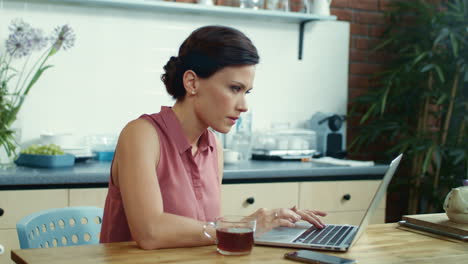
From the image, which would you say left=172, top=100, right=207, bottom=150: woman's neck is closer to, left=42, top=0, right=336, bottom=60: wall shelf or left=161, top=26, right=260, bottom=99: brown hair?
left=161, top=26, right=260, bottom=99: brown hair

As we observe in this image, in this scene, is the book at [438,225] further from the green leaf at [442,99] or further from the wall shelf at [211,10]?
the wall shelf at [211,10]

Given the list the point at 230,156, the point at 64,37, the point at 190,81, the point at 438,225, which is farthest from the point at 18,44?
the point at 438,225

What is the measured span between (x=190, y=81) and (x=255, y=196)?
1340 millimetres

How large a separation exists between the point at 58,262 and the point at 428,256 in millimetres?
818

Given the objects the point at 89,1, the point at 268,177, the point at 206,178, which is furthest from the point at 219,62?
the point at 89,1

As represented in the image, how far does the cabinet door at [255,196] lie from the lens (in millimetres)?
2941

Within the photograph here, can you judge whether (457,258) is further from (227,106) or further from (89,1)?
(89,1)

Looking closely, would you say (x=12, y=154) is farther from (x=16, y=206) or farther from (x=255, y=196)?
(x=255, y=196)

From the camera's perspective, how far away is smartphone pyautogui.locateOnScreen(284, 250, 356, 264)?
132 cm

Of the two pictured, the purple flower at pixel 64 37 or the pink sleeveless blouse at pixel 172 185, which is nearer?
the pink sleeveless blouse at pixel 172 185

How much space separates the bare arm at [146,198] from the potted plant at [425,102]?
2.22 metres

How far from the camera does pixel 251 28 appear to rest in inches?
147

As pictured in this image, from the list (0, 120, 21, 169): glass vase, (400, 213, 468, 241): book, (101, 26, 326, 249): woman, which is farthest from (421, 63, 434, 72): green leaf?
(0, 120, 21, 169): glass vase

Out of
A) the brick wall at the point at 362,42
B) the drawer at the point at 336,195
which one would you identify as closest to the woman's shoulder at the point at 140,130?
the drawer at the point at 336,195
